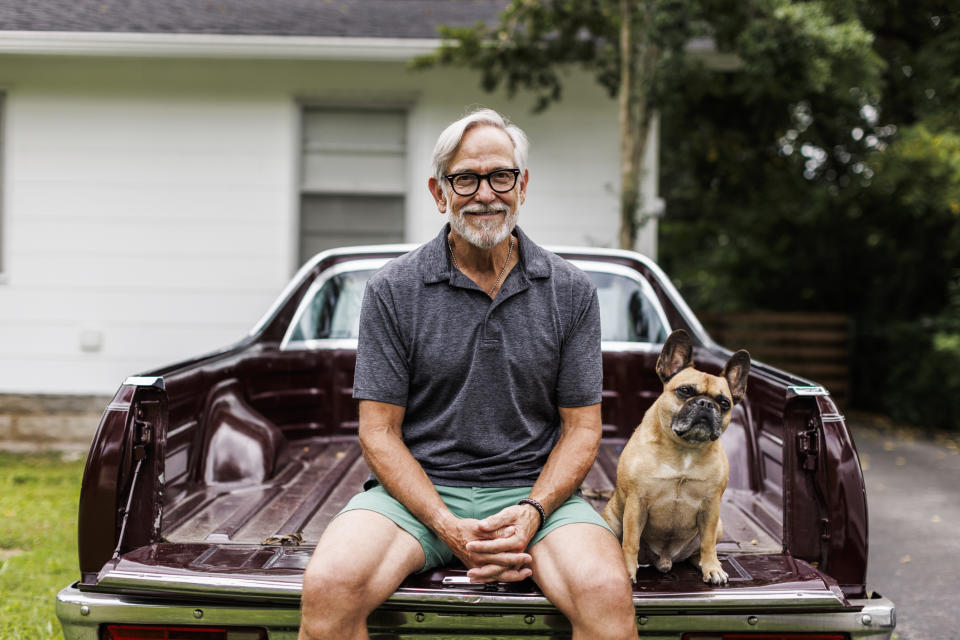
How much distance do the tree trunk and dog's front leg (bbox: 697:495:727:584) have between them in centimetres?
454

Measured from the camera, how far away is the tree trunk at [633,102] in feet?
20.9

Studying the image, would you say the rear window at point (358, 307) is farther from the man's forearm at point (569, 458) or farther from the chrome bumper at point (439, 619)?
the chrome bumper at point (439, 619)

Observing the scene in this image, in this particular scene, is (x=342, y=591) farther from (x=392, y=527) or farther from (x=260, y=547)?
(x=260, y=547)

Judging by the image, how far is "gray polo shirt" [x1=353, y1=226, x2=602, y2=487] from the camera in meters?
2.45

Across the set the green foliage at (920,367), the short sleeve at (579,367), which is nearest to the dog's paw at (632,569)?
the short sleeve at (579,367)

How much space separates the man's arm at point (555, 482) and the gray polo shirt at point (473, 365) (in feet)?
0.19

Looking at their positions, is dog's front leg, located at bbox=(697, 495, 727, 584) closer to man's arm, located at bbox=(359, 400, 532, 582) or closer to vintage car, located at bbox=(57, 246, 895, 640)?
vintage car, located at bbox=(57, 246, 895, 640)

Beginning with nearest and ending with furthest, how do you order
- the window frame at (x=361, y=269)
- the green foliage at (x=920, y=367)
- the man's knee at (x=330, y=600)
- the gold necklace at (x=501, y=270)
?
the man's knee at (x=330, y=600) < the gold necklace at (x=501, y=270) < the window frame at (x=361, y=269) < the green foliage at (x=920, y=367)

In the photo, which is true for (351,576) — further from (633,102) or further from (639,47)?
(639,47)

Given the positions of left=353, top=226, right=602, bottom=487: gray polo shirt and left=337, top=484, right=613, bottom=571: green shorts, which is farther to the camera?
left=353, top=226, right=602, bottom=487: gray polo shirt

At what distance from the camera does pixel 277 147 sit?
23.9 feet

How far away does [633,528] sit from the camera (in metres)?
2.27

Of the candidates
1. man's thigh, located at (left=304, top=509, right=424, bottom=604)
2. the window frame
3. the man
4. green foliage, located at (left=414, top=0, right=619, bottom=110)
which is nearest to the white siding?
green foliage, located at (left=414, top=0, right=619, bottom=110)

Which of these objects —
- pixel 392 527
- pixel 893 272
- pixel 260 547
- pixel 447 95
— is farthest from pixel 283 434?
pixel 893 272
